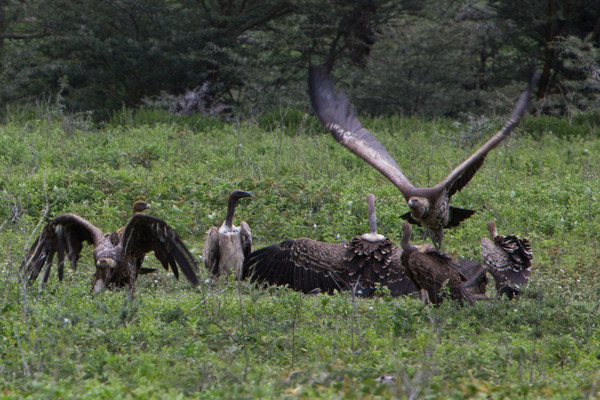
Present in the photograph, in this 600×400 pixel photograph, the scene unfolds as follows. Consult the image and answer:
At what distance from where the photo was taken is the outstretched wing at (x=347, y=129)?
23.2 ft

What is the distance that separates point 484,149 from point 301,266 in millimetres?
1734

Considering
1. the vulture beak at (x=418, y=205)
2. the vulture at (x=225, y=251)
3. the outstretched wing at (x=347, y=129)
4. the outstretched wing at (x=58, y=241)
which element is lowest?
the vulture at (x=225, y=251)

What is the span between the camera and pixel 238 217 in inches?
331

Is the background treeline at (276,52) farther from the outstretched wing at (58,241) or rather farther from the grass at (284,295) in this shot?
the outstretched wing at (58,241)

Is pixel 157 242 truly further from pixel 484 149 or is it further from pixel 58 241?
pixel 484 149

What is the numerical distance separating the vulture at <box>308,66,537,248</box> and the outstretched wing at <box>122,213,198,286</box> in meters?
2.04

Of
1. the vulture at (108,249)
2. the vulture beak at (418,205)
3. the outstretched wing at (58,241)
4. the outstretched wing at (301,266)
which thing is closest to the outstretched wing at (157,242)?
the vulture at (108,249)

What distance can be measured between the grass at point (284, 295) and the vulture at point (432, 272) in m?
0.16

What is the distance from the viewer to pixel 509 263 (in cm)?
620

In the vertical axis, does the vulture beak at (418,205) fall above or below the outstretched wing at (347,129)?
below

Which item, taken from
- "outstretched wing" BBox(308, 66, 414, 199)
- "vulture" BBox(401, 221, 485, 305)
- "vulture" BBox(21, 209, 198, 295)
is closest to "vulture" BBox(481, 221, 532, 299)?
"vulture" BBox(401, 221, 485, 305)

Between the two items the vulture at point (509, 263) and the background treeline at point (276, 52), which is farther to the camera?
the background treeline at point (276, 52)

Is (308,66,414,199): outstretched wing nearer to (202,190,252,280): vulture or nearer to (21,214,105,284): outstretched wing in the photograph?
(202,190,252,280): vulture

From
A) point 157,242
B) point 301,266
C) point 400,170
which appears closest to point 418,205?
point 400,170
